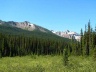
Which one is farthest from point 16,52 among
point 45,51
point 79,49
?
point 79,49

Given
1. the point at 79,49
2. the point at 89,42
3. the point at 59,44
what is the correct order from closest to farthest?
the point at 89,42 → the point at 79,49 → the point at 59,44

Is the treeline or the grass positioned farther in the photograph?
the treeline

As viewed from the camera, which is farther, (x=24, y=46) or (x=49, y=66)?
(x=24, y=46)

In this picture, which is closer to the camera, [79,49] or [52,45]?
[79,49]

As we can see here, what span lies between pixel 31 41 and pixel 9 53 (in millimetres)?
26307

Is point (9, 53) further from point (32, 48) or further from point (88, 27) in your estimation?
point (88, 27)

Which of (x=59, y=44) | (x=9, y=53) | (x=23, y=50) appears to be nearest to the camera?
(x=9, y=53)

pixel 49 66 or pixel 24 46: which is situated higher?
pixel 24 46

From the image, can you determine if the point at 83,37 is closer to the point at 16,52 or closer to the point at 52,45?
the point at 16,52

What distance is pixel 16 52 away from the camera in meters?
130

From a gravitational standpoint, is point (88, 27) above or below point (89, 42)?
above

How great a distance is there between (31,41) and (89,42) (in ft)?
176

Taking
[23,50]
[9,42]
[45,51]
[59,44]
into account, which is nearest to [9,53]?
[9,42]

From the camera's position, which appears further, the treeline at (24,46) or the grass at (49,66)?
the treeline at (24,46)
